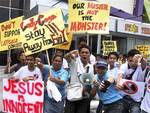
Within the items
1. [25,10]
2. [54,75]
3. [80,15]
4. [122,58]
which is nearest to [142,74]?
[54,75]

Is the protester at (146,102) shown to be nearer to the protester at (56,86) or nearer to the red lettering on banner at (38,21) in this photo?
the protester at (56,86)

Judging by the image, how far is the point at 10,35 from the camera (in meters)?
10.8

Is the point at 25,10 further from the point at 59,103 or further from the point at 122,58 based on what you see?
the point at 59,103

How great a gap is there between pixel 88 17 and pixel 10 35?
204 centimetres

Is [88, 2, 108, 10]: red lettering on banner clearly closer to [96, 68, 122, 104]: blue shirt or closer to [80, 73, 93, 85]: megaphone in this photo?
[80, 73, 93, 85]: megaphone

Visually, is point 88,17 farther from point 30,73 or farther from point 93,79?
point 93,79

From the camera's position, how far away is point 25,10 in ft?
68.9

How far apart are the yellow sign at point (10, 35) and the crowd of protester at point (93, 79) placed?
7.92ft

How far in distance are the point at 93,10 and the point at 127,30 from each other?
12.8 metres

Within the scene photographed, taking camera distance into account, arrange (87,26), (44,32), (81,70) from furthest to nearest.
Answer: (87,26), (44,32), (81,70)

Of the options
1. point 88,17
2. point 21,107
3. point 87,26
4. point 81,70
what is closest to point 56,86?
point 81,70

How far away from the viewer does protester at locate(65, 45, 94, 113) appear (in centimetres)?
809

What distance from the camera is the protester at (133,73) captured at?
789cm

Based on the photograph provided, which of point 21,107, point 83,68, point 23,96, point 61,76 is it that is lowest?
point 21,107
